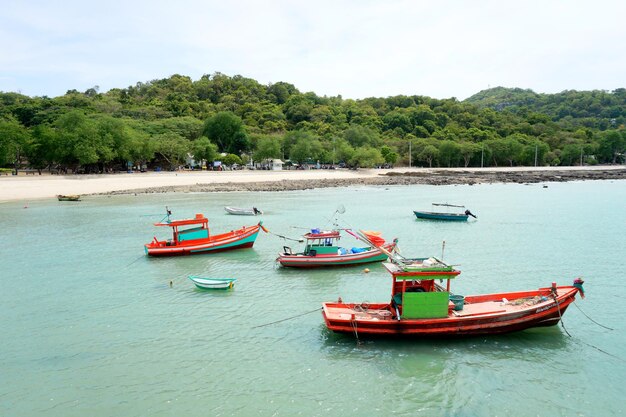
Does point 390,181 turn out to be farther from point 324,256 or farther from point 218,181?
point 324,256

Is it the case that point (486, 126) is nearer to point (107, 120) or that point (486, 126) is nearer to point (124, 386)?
point (107, 120)

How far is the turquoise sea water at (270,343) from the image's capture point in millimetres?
11594

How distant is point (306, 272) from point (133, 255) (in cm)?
1190

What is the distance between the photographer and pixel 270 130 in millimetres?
123125

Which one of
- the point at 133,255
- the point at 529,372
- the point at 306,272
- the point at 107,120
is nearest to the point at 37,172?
the point at 107,120

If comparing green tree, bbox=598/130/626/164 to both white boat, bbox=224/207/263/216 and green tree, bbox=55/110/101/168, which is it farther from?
green tree, bbox=55/110/101/168

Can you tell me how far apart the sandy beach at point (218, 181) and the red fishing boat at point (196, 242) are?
3945cm

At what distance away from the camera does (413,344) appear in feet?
47.4

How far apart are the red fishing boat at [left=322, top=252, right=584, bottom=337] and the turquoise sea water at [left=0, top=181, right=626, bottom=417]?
570mm

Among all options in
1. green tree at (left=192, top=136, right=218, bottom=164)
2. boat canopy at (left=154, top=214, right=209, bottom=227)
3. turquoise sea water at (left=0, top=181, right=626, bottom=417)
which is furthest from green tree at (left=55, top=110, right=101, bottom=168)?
boat canopy at (left=154, top=214, right=209, bottom=227)

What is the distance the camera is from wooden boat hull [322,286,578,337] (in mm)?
14211

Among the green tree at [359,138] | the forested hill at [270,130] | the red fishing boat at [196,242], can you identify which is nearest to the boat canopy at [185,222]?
the red fishing boat at [196,242]

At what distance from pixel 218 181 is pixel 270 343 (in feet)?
211

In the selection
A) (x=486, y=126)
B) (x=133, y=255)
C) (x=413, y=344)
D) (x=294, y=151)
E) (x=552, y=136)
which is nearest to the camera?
(x=413, y=344)
